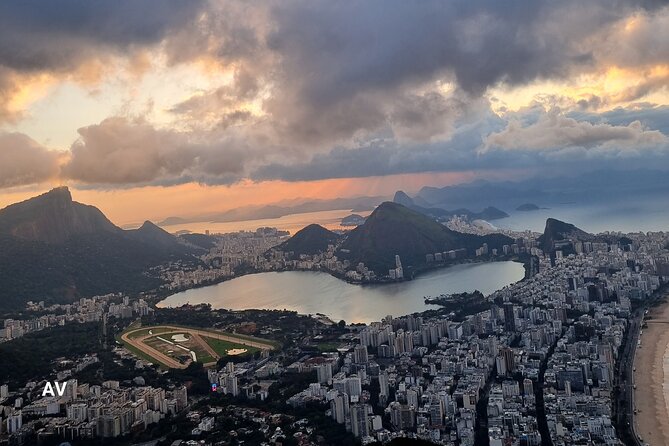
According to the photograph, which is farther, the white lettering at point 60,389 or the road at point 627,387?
the white lettering at point 60,389

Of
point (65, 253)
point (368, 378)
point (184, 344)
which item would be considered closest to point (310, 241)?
point (65, 253)

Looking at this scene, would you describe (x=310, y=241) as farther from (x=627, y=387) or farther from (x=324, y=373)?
(x=627, y=387)

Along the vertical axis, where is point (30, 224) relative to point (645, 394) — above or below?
above

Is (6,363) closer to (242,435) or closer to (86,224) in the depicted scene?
(242,435)

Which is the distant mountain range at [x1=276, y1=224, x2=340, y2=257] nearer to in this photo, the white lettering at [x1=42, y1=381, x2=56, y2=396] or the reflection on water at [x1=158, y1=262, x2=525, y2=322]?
the reflection on water at [x1=158, y1=262, x2=525, y2=322]

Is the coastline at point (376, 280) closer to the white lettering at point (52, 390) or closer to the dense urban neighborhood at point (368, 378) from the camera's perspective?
the dense urban neighborhood at point (368, 378)

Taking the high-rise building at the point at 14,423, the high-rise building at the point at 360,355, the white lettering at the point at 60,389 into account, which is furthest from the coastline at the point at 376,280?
the high-rise building at the point at 14,423

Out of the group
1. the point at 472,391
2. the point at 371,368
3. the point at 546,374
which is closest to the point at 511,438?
the point at 472,391

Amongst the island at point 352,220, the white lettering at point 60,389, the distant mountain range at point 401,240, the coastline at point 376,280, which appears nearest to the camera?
the white lettering at point 60,389
